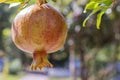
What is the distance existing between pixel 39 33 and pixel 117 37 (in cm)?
424

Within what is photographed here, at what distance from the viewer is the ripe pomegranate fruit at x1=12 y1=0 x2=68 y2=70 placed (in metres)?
0.95

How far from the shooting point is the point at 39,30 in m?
0.95

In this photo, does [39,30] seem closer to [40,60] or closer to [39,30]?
[39,30]

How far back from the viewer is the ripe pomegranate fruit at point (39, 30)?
3.11 feet

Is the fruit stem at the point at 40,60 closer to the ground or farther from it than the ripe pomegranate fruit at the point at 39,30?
closer to the ground

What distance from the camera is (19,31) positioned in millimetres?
961

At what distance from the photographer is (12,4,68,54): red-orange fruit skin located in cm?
95

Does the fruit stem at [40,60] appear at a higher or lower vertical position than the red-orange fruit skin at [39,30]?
lower

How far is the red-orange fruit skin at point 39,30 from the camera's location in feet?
3.11

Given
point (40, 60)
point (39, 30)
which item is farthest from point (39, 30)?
point (40, 60)

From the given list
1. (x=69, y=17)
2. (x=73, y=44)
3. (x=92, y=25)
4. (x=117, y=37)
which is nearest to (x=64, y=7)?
(x=69, y=17)

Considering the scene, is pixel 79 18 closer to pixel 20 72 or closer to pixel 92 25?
pixel 92 25

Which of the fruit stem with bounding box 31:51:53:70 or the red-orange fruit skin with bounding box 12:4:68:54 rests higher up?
the red-orange fruit skin with bounding box 12:4:68:54

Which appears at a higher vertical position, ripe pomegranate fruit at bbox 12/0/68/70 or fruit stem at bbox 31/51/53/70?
ripe pomegranate fruit at bbox 12/0/68/70
